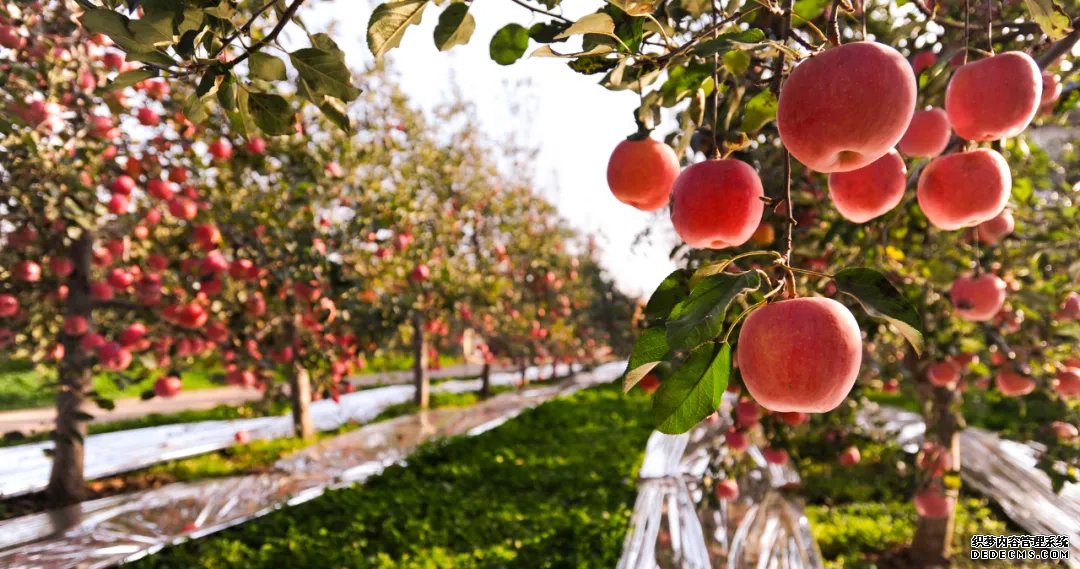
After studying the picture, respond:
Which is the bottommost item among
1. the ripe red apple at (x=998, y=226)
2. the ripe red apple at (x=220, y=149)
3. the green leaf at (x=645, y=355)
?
the green leaf at (x=645, y=355)

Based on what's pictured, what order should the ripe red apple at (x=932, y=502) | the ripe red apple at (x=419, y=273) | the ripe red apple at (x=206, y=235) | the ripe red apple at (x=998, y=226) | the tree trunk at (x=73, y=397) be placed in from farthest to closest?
the ripe red apple at (x=419, y=273) → the tree trunk at (x=73, y=397) → the ripe red apple at (x=206, y=235) → the ripe red apple at (x=932, y=502) → the ripe red apple at (x=998, y=226)

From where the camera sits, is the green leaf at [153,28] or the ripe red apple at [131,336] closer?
the green leaf at [153,28]

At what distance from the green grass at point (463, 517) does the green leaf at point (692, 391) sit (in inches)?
107

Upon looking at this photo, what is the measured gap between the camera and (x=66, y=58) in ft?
10.5

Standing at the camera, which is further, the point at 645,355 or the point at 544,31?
the point at 544,31

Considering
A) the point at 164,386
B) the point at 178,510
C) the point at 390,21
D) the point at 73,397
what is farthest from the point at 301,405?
the point at 390,21

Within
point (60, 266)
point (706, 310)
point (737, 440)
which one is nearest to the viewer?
point (706, 310)

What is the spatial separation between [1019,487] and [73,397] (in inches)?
310

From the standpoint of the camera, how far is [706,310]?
560mm

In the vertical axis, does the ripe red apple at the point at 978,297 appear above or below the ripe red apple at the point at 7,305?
below

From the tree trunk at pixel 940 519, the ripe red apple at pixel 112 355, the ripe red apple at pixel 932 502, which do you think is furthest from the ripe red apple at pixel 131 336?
the tree trunk at pixel 940 519

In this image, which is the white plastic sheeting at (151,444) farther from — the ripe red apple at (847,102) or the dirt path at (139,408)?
the ripe red apple at (847,102)

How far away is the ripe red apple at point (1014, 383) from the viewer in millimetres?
2553

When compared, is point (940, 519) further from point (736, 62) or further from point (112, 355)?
point (112, 355)
